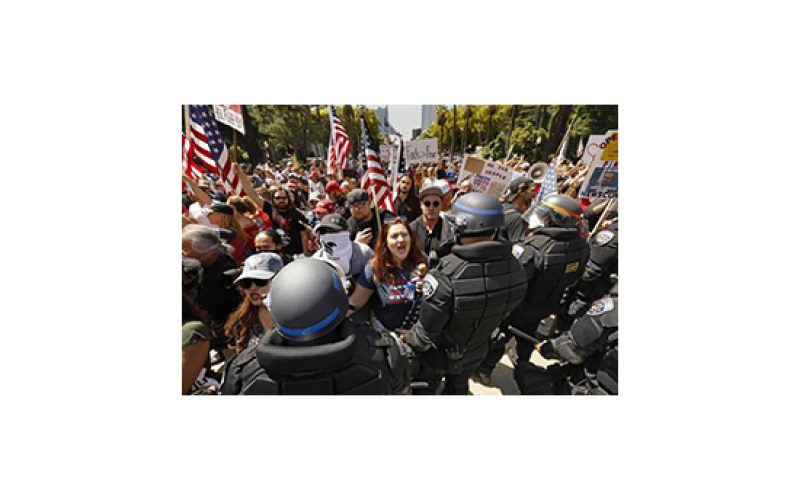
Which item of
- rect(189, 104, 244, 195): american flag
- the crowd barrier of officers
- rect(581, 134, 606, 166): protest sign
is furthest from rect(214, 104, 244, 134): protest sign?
rect(581, 134, 606, 166): protest sign

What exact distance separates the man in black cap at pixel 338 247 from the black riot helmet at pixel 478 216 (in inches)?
45.0

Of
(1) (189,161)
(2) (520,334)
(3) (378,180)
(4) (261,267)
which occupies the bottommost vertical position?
(2) (520,334)

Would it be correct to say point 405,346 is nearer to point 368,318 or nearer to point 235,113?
point 368,318

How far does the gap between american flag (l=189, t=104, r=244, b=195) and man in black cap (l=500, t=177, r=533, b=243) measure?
4528mm

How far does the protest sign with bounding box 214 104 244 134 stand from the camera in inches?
186

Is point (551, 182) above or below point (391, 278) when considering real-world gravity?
above

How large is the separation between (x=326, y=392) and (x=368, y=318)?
4.38ft

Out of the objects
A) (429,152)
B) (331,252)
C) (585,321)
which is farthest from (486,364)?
(429,152)

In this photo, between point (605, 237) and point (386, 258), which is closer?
point (386, 258)

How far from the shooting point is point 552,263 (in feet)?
10.0

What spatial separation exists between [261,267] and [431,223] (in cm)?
255

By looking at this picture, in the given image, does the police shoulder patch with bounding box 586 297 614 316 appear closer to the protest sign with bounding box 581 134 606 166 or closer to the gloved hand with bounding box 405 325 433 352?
the gloved hand with bounding box 405 325 433 352

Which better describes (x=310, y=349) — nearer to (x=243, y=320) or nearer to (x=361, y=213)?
(x=243, y=320)

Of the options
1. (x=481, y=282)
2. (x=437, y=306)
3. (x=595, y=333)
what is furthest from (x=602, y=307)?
(x=437, y=306)
